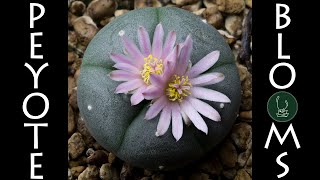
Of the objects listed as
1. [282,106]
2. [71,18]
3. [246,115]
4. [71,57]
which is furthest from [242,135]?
[71,18]

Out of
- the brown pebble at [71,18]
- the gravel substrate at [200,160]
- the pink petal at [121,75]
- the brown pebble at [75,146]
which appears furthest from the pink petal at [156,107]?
the brown pebble at [71,18]

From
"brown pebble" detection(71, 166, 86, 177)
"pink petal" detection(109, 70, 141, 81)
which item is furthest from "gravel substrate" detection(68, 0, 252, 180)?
"pink petal" detection(109, 70, 141, 81)

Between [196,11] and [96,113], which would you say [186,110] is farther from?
[196,11]

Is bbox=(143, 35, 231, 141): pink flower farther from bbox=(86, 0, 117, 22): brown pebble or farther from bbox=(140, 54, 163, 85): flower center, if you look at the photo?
bbox=(86, 0, 117, 22): brown pebble

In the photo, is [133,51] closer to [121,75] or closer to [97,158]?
[121,75]

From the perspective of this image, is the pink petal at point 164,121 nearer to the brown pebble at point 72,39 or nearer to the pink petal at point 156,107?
the pink petal at point 156,107

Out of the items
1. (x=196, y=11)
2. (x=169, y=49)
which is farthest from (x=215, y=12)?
(x=169, y=49)

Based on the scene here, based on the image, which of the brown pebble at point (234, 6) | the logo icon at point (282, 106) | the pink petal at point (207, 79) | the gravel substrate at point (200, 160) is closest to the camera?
the pink petal at point (207, 79)
